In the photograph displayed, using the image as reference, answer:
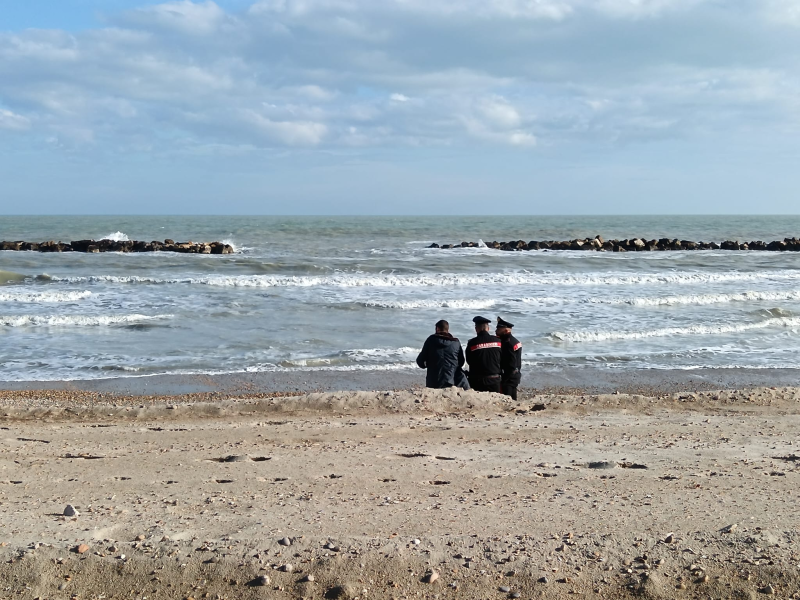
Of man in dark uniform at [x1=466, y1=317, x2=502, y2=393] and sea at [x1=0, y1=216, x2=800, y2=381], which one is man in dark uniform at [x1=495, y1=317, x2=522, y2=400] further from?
sea at [x1=0, y1=216, x2=800, y2=381]

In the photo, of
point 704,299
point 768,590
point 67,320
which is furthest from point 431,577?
point 704,299

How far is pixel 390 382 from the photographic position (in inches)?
428

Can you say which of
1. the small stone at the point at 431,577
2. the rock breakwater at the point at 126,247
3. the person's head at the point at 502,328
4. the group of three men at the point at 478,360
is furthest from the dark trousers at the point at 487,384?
the rock breakwater at the point at 126,247

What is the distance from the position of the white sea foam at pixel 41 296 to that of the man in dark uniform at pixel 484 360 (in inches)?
570

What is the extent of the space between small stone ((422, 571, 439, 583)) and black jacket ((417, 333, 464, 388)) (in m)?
5.01

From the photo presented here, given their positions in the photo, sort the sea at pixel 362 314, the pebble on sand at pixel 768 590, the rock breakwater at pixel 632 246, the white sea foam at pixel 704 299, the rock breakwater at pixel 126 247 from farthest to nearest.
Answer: the rock breakwater at pixel 632 246 → the rock breakwater at pixel 126 247 → the white sea foam at pixel 704 299 → the sea at pixel 362 314 → the pebble on sand at pixel 768 590

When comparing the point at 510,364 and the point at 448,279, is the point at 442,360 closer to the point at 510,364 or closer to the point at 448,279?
the point at 510,364

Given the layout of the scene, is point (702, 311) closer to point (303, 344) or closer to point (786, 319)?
point (786, 319)

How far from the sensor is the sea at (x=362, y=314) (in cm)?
1251

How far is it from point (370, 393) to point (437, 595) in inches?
198

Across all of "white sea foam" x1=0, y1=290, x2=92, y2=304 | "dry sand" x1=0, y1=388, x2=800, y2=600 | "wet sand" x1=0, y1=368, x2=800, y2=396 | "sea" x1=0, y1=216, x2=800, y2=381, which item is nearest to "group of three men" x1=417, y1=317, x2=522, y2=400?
"dry sand" x1=0, y1=388, x2=800, y2=600

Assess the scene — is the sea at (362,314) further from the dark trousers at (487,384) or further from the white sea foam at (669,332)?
the dark trousers at (487,384)

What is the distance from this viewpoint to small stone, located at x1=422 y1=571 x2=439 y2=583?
12.6ft

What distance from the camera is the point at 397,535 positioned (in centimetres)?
430
